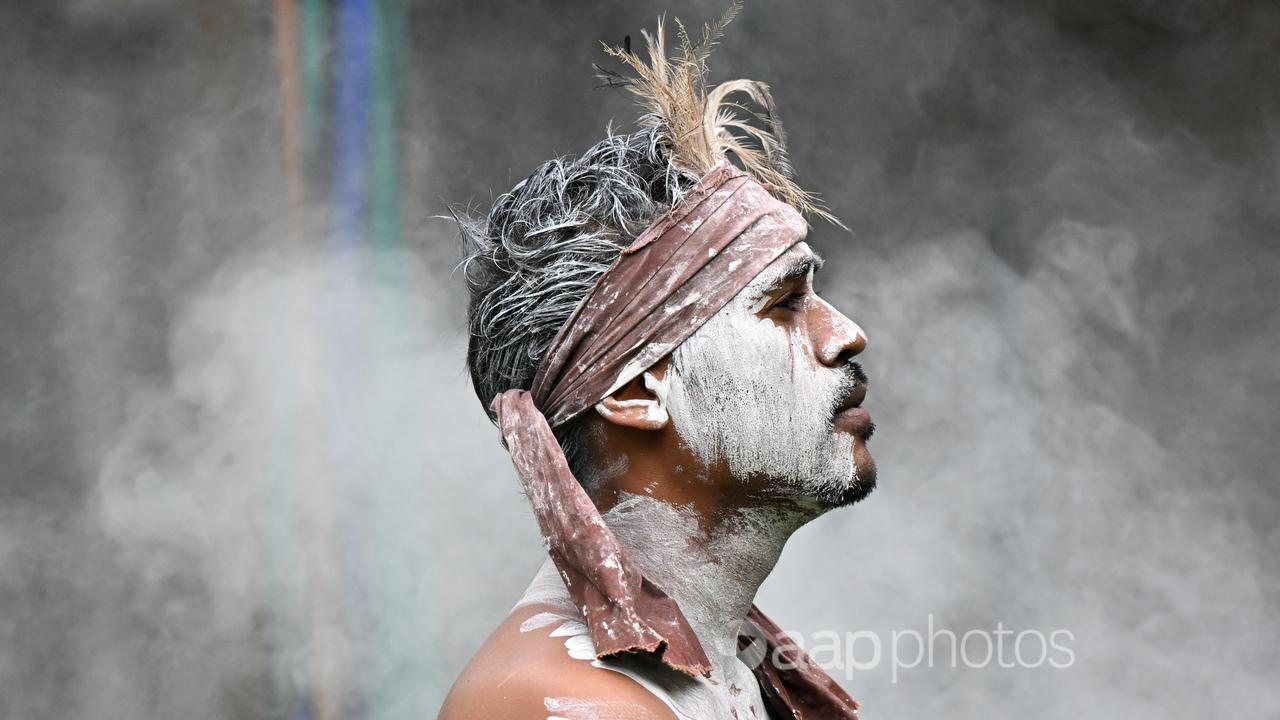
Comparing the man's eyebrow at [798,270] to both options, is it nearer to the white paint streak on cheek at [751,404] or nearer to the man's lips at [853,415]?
the white paint streak on cheek at [751,404]

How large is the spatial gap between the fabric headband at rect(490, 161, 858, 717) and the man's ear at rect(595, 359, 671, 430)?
2 cm

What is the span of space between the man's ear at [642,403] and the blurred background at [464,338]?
2.54 meters

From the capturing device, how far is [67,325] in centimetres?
485

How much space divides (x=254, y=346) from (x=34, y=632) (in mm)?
1115

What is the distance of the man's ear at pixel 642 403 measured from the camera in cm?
266

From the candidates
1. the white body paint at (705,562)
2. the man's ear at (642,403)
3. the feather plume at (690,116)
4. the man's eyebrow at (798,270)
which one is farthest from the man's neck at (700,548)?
the feather plume at (690,116)

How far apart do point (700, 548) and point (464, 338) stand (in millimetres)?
2728

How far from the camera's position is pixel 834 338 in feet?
8.93

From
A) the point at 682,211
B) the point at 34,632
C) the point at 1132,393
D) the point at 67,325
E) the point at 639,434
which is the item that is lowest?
the point at 639,434

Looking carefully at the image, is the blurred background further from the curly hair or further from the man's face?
the man's face

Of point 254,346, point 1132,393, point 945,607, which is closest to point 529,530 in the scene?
point 254,346

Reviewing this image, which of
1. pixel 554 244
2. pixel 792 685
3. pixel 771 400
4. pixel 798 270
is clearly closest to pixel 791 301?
pixel 798 270

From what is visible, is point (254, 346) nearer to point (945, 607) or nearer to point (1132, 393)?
point (945, 607)

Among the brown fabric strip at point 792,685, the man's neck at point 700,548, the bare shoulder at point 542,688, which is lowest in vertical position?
the bare shoulder at point 542,688
